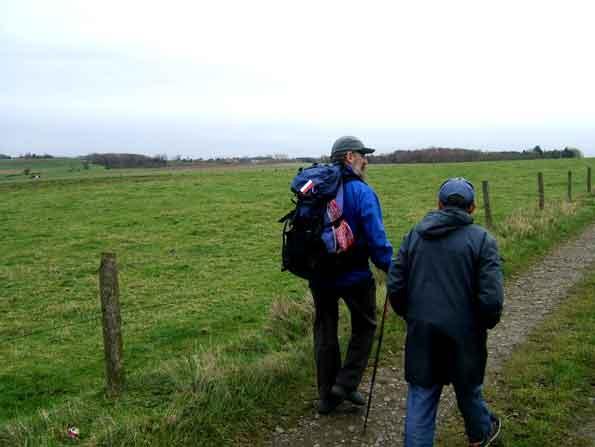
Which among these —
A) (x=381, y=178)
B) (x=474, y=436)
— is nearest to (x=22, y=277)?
(x=474, y=436)

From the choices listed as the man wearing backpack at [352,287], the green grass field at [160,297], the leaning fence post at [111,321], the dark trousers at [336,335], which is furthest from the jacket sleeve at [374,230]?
the leaning fence post at [111,321]

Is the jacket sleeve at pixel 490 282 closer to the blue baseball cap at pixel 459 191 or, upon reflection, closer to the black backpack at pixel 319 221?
the blue baseball cap at pixel 459 191

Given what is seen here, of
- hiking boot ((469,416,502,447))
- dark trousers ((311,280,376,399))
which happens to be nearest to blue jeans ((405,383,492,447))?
hiking boot ((469,416,502,447))

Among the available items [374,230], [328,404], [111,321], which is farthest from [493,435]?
[111,321]

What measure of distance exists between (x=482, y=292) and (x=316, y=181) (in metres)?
1.53

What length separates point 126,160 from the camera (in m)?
83.5

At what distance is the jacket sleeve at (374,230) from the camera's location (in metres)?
4.39

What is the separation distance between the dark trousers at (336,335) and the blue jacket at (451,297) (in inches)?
39.3

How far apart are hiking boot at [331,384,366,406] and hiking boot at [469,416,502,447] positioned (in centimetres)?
116

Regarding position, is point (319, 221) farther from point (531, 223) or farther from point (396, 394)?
point (531, 223)

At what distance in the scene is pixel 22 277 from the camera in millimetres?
14469

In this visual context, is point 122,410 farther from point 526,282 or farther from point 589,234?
point 589,234

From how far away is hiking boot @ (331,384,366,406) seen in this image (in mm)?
4836

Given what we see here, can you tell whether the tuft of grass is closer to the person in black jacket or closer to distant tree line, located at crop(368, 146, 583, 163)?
the person in black jacket
